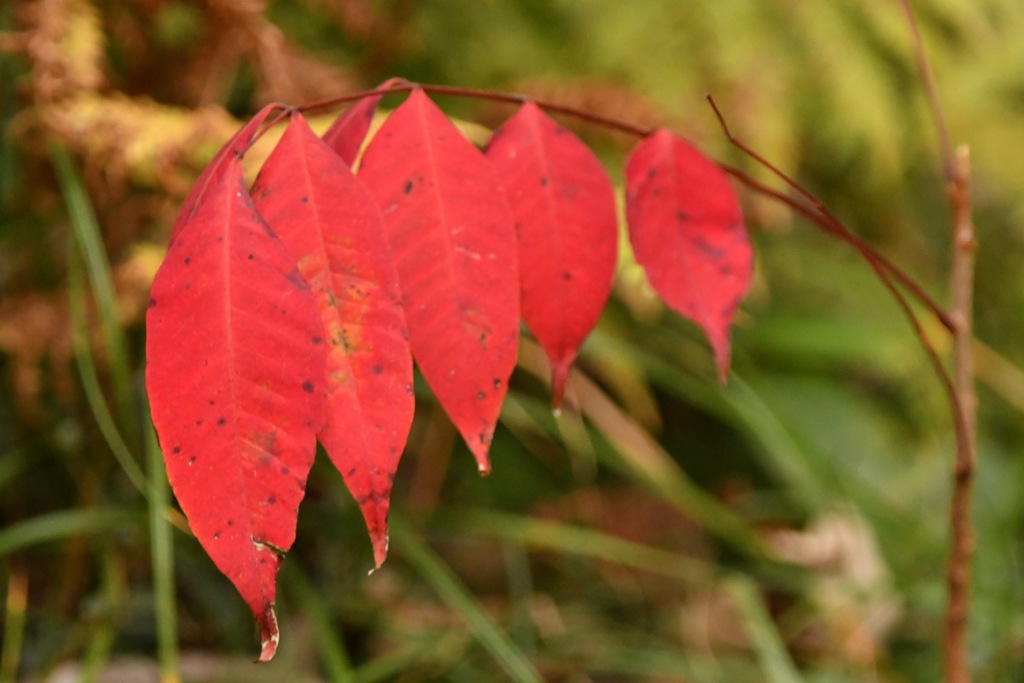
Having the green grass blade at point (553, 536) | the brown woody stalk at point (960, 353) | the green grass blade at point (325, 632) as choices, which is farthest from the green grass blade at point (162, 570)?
the brown woody stalk at point (960, 353)

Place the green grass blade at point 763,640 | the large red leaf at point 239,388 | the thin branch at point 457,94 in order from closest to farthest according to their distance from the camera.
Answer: the large red leaf at point 239,388
the thin branch at point 457,94
the green grass blade at point 763,640

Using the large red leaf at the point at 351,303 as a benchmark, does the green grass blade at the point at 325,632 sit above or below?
below

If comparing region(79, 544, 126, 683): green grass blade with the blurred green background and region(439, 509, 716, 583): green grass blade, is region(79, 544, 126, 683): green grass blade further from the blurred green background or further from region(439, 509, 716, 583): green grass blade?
region(439, 509, 716, 583): green grass blade

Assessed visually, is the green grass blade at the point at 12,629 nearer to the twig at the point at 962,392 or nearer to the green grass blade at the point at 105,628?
the green grass blade at the point at 105,628

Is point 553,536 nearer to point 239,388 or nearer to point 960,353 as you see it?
point 960,353

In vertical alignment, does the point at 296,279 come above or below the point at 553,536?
above

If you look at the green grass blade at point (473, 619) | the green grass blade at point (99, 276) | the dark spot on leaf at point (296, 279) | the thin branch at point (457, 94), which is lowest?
the green grass blade at point (473, 619)

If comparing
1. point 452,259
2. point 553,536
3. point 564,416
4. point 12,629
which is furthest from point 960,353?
point 12,629
